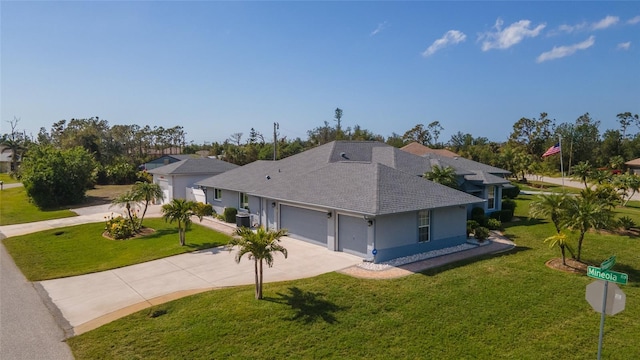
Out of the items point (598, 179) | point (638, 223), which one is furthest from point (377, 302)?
point (598, 179)

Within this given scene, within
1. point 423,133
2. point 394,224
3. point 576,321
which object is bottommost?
point 576,321

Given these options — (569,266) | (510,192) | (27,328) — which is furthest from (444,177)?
(27,328)

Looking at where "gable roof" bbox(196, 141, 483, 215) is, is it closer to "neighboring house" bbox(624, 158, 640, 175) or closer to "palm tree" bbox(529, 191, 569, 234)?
"palm tree" bbox(529, 191, 569, 234)

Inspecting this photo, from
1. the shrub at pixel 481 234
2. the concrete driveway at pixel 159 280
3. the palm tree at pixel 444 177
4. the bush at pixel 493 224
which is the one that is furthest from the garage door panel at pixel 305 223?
the bush at pixel 493 224

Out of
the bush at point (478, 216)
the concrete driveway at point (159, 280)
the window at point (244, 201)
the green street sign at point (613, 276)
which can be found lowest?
the concrete driveway at point (159, 280)

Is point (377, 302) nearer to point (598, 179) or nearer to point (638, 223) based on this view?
point (638, 223)

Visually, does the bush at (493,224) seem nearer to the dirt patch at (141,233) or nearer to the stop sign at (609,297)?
the stop sign at (609,297)
